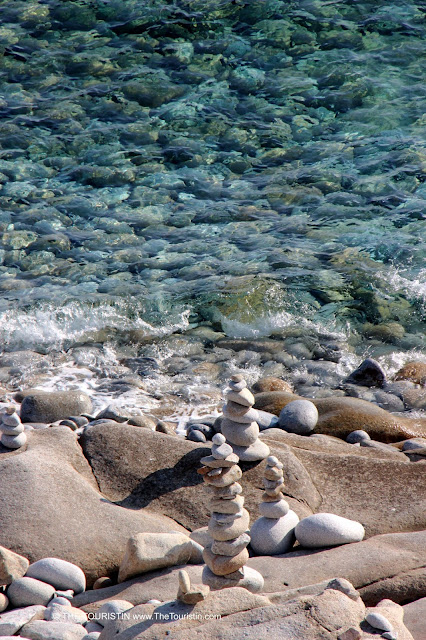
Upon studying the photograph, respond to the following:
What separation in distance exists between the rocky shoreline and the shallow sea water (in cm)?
224

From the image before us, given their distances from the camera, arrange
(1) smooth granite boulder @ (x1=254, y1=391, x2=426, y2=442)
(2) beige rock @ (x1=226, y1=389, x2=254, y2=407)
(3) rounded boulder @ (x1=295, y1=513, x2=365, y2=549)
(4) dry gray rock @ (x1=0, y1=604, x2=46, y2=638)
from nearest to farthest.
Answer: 1. (4) dry gray rock @ (x1=0, y1=604, x2=46, y2=638)
2. (3) rounded boulder @ (x1=295, y1=513, x2=365, y2=549)
3. (2) beige rock @ (x1=226, y1=389, x2=254, y2=407)
4. (1) smooth granite boulder @ (x1=254, y1=391, x2=426, y2=442)

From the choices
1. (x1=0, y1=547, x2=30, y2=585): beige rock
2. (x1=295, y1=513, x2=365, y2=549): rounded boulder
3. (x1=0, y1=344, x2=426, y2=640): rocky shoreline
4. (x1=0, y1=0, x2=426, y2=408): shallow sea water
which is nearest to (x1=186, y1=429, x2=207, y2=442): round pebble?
(x1=0, y1=344, x2=426, y2=640): rocky shoreline

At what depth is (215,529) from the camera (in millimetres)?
3379

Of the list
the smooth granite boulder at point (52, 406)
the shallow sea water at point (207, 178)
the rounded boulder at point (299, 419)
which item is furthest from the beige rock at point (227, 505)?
the shallow sea water at point (207, 178)

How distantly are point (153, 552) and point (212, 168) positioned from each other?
8.22 metres

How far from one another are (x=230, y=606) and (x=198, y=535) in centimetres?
129

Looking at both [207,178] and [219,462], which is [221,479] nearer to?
[219,462]

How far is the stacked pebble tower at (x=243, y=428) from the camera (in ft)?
14.7

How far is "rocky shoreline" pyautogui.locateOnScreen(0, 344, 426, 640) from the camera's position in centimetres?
285

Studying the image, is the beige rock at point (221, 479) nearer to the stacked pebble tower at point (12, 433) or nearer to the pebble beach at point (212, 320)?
the pebble beach at point (212, 320)

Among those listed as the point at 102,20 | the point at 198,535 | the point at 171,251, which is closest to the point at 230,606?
the point at 198,535

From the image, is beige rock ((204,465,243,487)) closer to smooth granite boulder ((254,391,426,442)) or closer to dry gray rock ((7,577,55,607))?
dry gray rock ((7,577,55,607))

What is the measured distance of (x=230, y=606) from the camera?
286 cm

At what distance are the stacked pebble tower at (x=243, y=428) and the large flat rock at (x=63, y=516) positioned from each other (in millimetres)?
635
